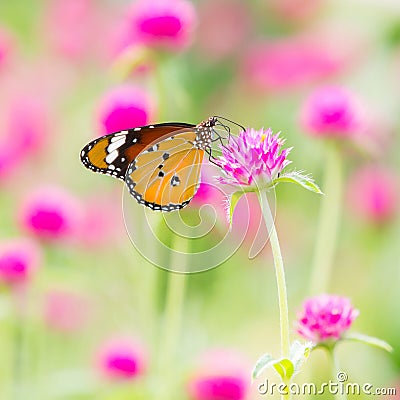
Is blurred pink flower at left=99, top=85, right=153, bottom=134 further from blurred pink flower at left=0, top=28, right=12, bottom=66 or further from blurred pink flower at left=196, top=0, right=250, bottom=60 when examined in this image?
blurred pink flower at left=196, top=0, right=250, bottom=60

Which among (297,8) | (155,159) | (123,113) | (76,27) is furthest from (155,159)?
(297,8)

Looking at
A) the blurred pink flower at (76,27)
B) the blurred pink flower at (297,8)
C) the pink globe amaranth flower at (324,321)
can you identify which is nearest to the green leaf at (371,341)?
the pink globe amaranth flower at (324,321)

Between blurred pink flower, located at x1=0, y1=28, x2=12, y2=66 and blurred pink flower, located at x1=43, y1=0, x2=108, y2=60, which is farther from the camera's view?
blurred pink flower, located at x1=43, y1=0, x2=108, y2=60

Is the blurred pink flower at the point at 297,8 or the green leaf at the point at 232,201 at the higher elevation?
the blurred pink flower at the point at 297,8

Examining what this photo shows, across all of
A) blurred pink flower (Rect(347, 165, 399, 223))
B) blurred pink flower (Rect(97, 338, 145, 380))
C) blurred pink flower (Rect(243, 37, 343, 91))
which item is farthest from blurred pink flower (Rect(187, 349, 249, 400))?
blurred pink flower (Rect(243, 37, 343, 91))

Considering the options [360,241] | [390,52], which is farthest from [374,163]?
[390,52]

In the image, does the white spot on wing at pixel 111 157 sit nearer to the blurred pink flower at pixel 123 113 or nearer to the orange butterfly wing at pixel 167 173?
the orange butterfly wing at pixel 167 173

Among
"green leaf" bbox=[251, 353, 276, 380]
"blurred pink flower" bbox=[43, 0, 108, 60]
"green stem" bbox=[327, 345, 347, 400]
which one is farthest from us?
"blurred pink flower" bbox=[43, 0, 108, 60]
